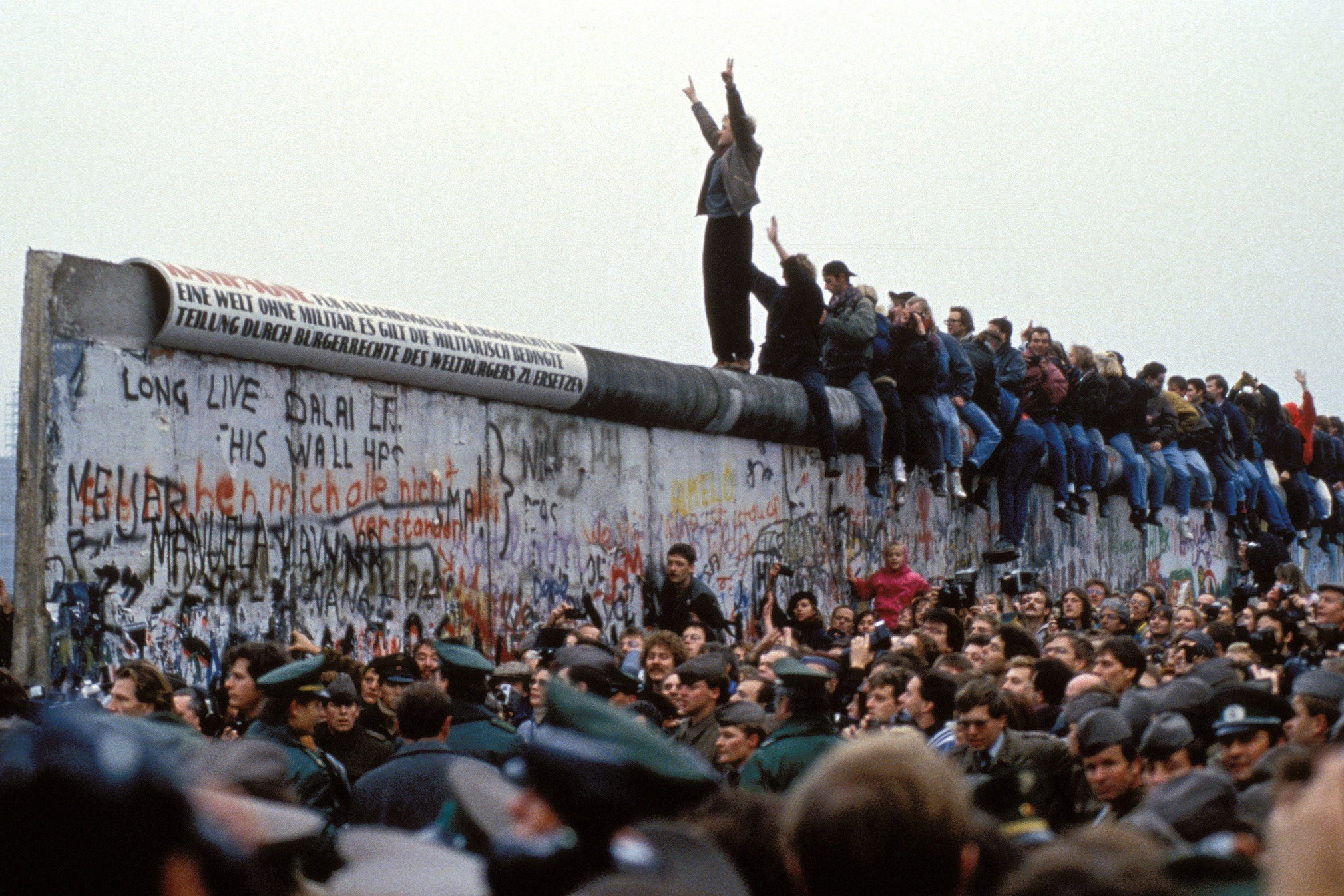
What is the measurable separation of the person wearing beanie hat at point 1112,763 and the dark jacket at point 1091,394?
14.9 metres

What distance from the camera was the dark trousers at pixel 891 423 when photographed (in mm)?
17703

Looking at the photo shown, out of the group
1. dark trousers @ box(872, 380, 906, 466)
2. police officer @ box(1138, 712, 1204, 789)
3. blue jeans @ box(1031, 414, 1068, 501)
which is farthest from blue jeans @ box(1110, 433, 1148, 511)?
police officer @ box(1138, 712, 1204, 789)

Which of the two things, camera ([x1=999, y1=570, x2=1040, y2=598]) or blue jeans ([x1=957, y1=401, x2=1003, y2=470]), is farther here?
blue jeans ([x1=957, y1=401, x2=1003, y2=470])

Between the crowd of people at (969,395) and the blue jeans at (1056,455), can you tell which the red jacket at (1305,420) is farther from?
the blue jeans at (1056,455)

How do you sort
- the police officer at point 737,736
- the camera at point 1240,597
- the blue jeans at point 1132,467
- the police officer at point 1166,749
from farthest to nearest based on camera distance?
1. the blue jeans at point 1132,467
2. the camera at point 1240,597
3. the police officer at point 737,736
4. the police officer at point 1166,749

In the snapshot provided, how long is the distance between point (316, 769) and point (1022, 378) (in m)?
13.7

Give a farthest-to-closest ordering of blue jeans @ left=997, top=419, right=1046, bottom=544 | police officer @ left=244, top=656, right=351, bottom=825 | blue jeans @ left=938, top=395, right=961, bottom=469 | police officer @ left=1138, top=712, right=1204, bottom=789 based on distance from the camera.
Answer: blue jeans @ left=997, top=419, right=1046, bottom=544
blue jeans @ left=938, top=395, right=961, bottom=469
police officer @ left=244, top=656, right=351, bottom=825
police officer @ left=1138, top=712, right=1204, bottom=789

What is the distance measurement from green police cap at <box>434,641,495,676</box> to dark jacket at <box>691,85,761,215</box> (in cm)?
814

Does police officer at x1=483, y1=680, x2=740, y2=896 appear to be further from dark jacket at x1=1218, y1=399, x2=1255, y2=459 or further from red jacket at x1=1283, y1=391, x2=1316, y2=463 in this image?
red jacket at x1=1283, y1=391, x2=1316, y2=463

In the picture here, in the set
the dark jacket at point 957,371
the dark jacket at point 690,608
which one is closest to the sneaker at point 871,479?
the dark jacket at point 957,371

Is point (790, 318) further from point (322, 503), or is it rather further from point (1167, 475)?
point (1167, 475)

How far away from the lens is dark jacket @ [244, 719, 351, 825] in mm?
6965

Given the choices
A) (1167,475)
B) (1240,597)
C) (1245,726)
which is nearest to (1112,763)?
(1245,726)

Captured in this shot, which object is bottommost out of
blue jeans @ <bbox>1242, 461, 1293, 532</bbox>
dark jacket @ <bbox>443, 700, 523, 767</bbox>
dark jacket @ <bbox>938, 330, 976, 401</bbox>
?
dark jacket @ <bbox>443, 700, 523, 767</bbox>
